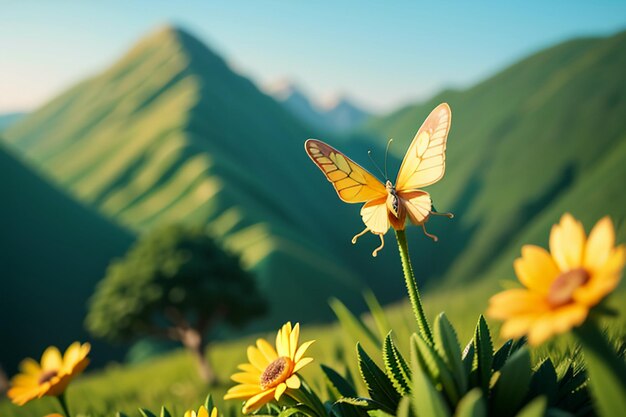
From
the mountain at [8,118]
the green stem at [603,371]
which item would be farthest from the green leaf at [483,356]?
the mountain at [8,118]

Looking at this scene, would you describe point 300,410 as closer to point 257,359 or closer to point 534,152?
point 257,359

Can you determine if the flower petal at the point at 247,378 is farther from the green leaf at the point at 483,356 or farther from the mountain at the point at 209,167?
the mountain at the point at 209,167

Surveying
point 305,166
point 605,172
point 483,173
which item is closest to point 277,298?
point 605,172

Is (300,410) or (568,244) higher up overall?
(568,244)

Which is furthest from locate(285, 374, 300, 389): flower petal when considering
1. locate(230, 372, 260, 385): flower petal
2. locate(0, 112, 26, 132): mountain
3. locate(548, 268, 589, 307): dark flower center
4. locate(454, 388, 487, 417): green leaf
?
locate(0, 112, 26, 132): mountain

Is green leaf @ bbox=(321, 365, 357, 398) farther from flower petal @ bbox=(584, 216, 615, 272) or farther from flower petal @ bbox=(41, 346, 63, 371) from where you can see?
flower petal @ bbox=(41, 346, 63, 371)

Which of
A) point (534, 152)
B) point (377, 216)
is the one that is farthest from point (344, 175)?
point (534, 152)
